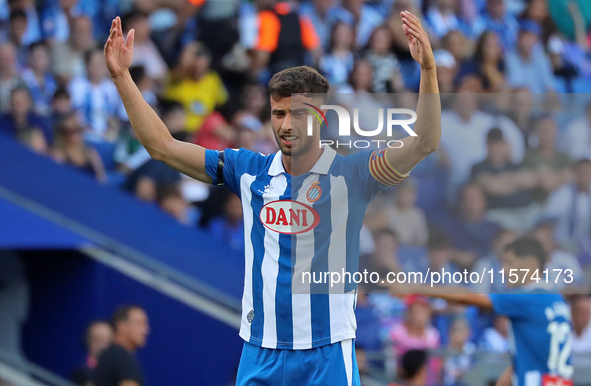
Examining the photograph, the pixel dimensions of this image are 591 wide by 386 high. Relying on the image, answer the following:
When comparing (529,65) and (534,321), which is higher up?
(529,65)

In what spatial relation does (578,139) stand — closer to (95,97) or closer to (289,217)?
(95,97)

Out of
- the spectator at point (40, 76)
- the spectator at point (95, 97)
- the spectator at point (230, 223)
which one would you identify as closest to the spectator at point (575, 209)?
the spectator at point (230, 223)

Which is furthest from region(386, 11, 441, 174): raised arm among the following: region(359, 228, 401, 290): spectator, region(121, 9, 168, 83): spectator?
region(121, 9, 168, 83): spectator

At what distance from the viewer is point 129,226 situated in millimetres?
7797

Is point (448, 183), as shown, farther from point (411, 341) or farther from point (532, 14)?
point (532, 14)

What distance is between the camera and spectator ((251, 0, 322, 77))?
1022 cm

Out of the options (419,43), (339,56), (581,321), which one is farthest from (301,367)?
(339,56)

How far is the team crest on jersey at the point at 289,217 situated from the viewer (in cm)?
341

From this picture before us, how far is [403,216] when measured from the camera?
23.1ft

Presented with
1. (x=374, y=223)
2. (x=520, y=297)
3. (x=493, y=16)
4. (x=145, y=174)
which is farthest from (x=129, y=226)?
(x=493, y=16)

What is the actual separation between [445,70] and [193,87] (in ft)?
10.8

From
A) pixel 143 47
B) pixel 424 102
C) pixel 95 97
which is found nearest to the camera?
pixel 424 102

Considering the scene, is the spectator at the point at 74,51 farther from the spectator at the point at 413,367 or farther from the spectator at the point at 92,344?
the spectator at the point at 413,367

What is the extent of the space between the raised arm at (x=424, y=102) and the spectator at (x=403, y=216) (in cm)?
351
